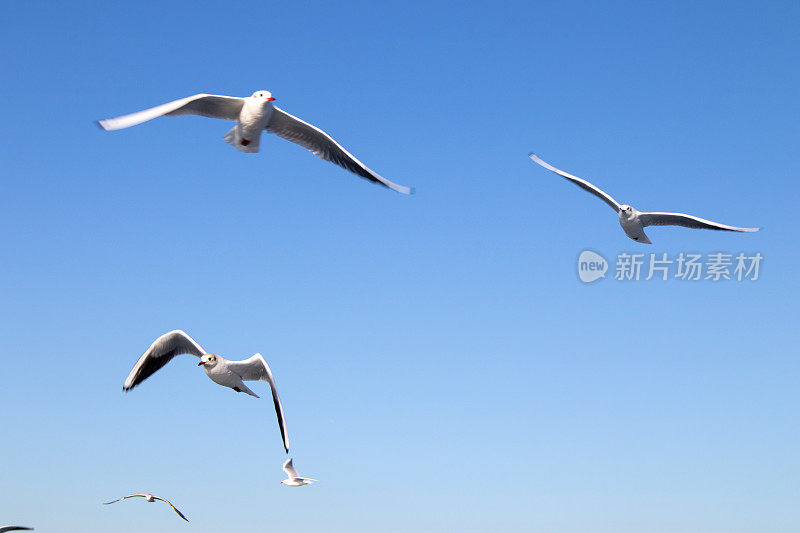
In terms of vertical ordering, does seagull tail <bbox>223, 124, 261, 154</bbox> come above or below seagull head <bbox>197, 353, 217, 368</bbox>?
above

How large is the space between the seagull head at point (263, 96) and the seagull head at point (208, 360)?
5223 millimetres

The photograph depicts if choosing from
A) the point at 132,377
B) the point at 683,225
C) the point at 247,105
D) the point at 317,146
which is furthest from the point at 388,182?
the point at 683,225

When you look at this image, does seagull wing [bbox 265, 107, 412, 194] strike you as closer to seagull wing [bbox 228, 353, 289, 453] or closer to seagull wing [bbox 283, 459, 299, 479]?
seagull wing [bbox 228, 353, 289, 453]

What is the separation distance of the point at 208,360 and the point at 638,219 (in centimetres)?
1010

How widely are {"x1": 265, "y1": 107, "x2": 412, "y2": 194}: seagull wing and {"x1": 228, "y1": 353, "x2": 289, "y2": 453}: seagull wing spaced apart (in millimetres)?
4107

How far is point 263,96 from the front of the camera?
47.2 feet

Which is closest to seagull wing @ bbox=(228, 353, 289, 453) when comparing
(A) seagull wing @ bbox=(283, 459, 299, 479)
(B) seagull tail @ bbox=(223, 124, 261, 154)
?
(A) seagull wing @ bbox=(283, 459, 299, 479)

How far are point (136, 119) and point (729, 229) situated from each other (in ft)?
43.1

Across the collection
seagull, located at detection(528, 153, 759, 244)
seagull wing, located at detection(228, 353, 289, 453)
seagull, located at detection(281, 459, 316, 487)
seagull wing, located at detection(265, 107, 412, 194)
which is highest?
seagull, located at detection(528, 153, 759, 244)

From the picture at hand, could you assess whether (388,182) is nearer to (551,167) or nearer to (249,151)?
(249,151)

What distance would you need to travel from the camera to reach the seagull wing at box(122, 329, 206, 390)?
675 inches

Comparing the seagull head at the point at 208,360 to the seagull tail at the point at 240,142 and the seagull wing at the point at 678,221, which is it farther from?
the seagull wing at the point at 678,221

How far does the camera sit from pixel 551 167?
1945 centimetres

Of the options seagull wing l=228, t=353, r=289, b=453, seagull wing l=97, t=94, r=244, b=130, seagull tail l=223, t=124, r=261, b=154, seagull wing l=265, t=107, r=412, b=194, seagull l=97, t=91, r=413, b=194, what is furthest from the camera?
seagull wing l=228, t=353, r=289, b=453
